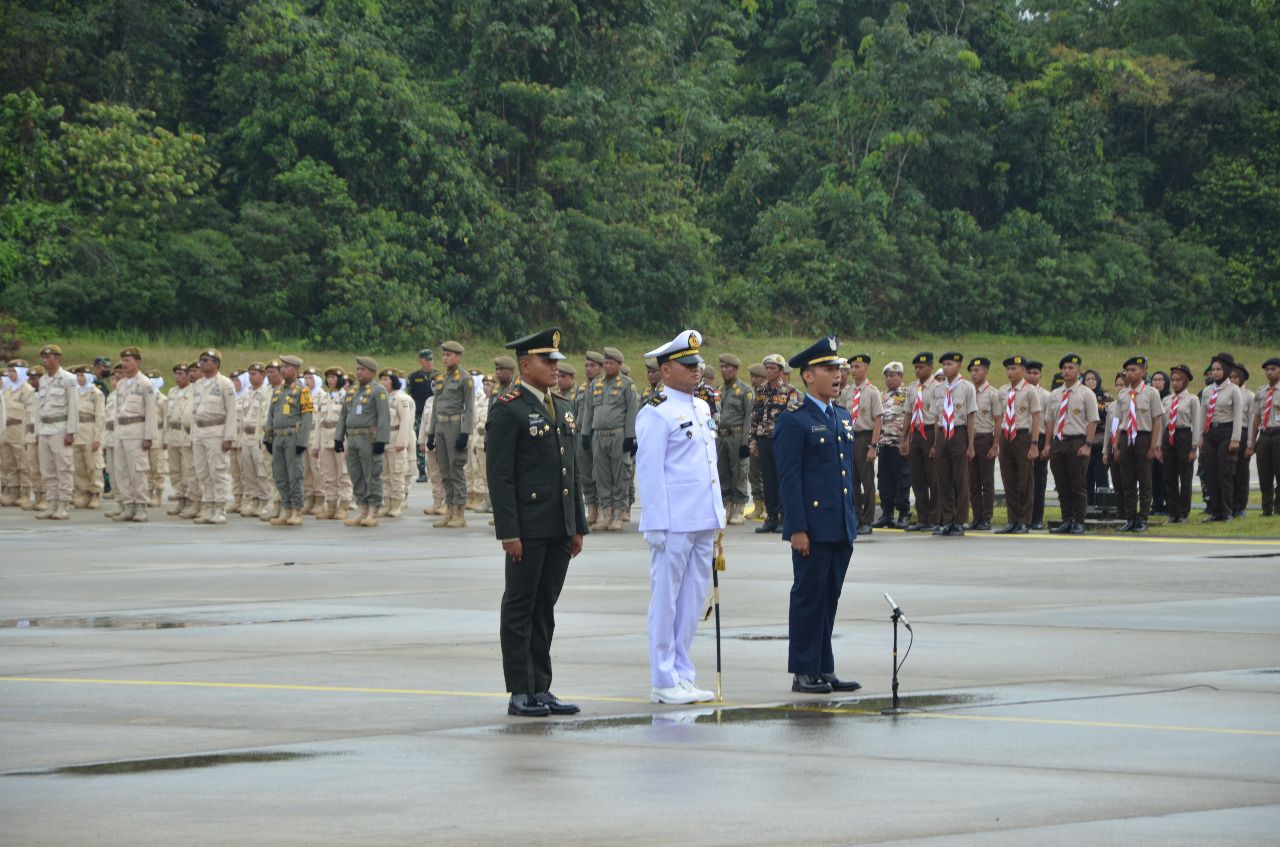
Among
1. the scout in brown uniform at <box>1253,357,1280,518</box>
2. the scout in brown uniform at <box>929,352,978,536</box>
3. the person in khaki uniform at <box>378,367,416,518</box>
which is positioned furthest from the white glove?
the person in khaki uniform at <box>378,367,416,518</box>

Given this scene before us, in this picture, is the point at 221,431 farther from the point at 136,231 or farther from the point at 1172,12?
the point at 1172,12

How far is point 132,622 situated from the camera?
48.5ft

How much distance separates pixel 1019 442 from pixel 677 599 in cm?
1351

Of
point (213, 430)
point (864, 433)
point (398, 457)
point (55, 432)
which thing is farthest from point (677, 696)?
point (55, 432)

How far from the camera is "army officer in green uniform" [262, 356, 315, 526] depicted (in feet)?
86.3

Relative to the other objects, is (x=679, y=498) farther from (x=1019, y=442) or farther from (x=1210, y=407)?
(x=1210, y=407)

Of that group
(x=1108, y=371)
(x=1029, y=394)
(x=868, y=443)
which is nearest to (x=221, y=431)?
(x=868, y=443)

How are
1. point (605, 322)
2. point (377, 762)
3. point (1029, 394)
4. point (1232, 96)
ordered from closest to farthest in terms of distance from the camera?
point (377, 762) < point (1029, 394) < point (605, 322) < point (1232, 96)

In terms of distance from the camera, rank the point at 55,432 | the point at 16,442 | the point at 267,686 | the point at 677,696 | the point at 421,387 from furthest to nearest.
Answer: the point at 421,387 < the point at 16,442 < the point at 55,432 < the point at 267,686 < the point at 677,696

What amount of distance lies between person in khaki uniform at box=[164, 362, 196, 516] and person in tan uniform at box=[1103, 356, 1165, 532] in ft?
43.5

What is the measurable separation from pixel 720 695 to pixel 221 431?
17.4 m

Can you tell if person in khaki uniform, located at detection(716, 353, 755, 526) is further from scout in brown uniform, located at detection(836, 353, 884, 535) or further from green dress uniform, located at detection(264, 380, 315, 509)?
green dress uniform, located at detection(264, 380, 315, 509)

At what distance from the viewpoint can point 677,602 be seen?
10.9 meters

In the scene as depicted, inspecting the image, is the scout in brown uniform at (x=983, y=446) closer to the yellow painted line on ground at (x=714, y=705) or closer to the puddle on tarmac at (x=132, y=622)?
the puddle on tarmac at (x=132, y=622)
